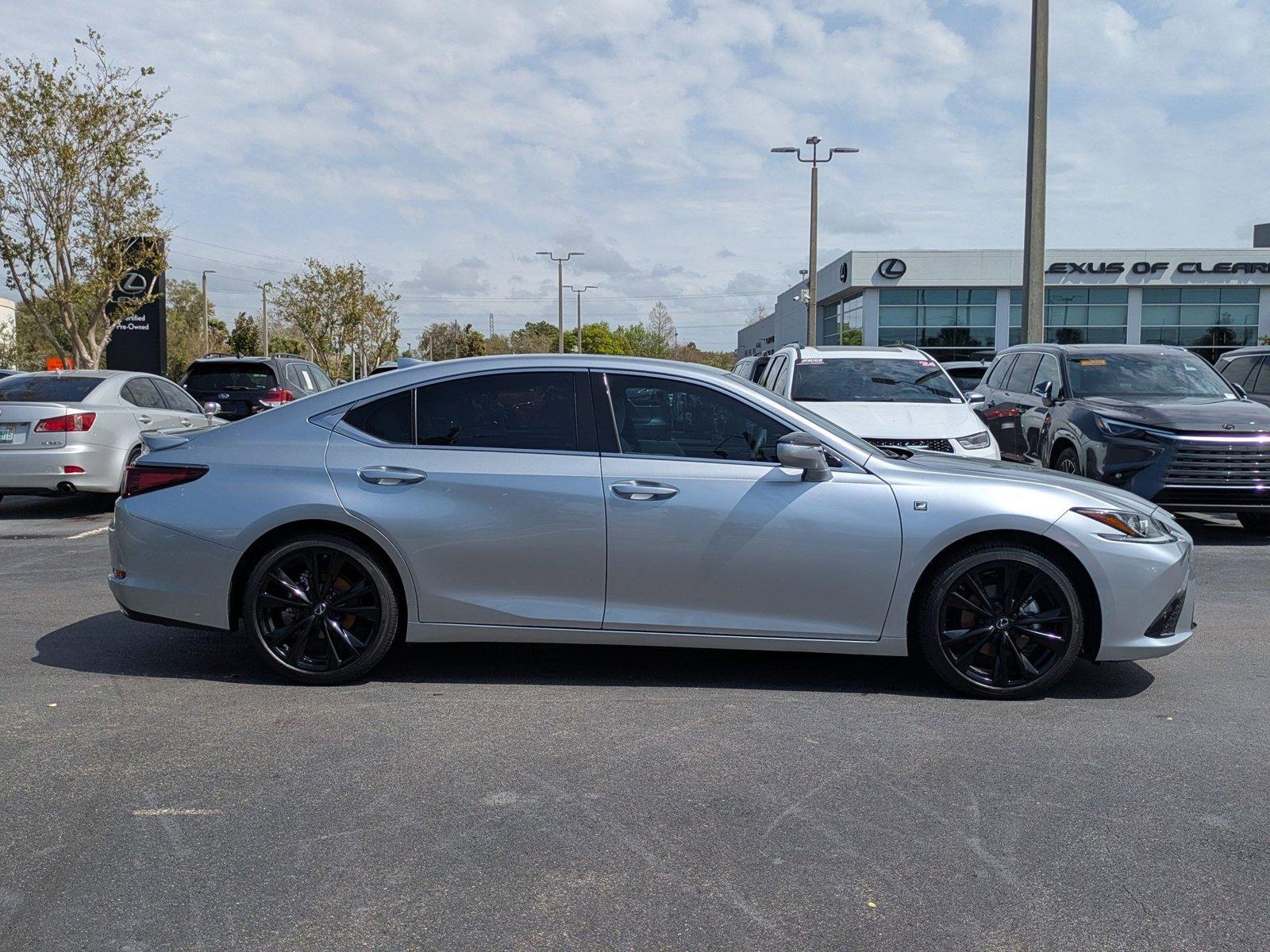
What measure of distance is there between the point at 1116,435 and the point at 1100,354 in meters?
2.10

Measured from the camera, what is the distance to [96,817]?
3869 millimetres

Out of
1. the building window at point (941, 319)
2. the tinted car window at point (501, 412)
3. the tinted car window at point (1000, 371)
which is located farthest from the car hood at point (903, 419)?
the building window at point (941, 319)

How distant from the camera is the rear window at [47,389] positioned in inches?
470

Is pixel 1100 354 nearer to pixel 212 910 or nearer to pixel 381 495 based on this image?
pixel 381 495

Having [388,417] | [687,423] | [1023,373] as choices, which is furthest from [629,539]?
[1023,373]

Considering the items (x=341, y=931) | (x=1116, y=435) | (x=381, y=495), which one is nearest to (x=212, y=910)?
(x=341, y=931)

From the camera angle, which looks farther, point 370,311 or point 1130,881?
point 370,311

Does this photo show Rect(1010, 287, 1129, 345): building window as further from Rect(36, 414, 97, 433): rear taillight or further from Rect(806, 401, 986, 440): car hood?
Rect(36, 414, 97, 433): rear taillight

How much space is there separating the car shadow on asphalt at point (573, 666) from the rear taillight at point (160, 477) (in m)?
0.90

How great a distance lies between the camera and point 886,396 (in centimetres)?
1130

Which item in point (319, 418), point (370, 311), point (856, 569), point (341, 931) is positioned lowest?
point (341, 931)

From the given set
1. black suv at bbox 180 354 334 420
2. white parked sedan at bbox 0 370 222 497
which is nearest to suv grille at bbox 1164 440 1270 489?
white parked sedan at bbox 0 370 222 497

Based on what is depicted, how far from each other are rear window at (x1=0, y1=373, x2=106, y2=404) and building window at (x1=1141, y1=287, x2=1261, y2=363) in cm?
5224

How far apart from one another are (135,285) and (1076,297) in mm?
43736
